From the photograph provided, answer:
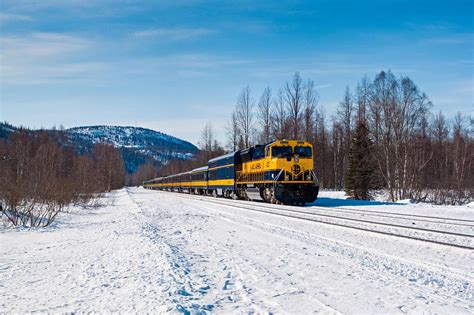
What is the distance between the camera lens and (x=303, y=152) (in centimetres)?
2352

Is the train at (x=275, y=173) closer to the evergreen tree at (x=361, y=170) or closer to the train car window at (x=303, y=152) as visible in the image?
the train car window at (x=303, y=152)

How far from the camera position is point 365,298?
479 centimetres

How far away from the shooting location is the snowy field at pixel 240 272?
4.61 meters

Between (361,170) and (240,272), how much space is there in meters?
27.3

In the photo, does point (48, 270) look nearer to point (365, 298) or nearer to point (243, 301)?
point (243, 301)

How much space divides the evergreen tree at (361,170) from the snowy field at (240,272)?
2093cm

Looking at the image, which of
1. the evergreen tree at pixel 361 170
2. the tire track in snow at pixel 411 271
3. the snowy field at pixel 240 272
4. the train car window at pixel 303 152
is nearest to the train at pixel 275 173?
the train car window at pixel 303 152

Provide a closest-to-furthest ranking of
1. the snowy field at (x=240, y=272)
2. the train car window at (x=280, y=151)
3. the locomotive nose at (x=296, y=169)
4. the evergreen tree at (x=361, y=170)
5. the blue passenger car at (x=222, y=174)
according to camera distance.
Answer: the snowy field at (x=240, y=272) < the locomotive nose at (x=296, y=169) < the train car window at (x=280, y=151) < the blue passenger car at (x=222, y=174) < the evergreen tree at (x=361, y=170)

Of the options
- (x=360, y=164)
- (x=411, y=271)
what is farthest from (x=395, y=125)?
(x=411, y=271)

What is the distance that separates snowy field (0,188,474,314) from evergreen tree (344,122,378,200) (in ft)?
68.7

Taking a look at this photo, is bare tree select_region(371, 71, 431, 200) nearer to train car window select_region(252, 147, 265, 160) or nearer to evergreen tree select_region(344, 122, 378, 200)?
evergreen tree select_region(344, 122, 378, 200)

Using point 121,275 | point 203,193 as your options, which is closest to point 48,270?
point 121,275

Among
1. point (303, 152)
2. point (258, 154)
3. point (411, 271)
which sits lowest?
point (411, 271)

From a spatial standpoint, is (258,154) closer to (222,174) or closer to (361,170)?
(222,174)
